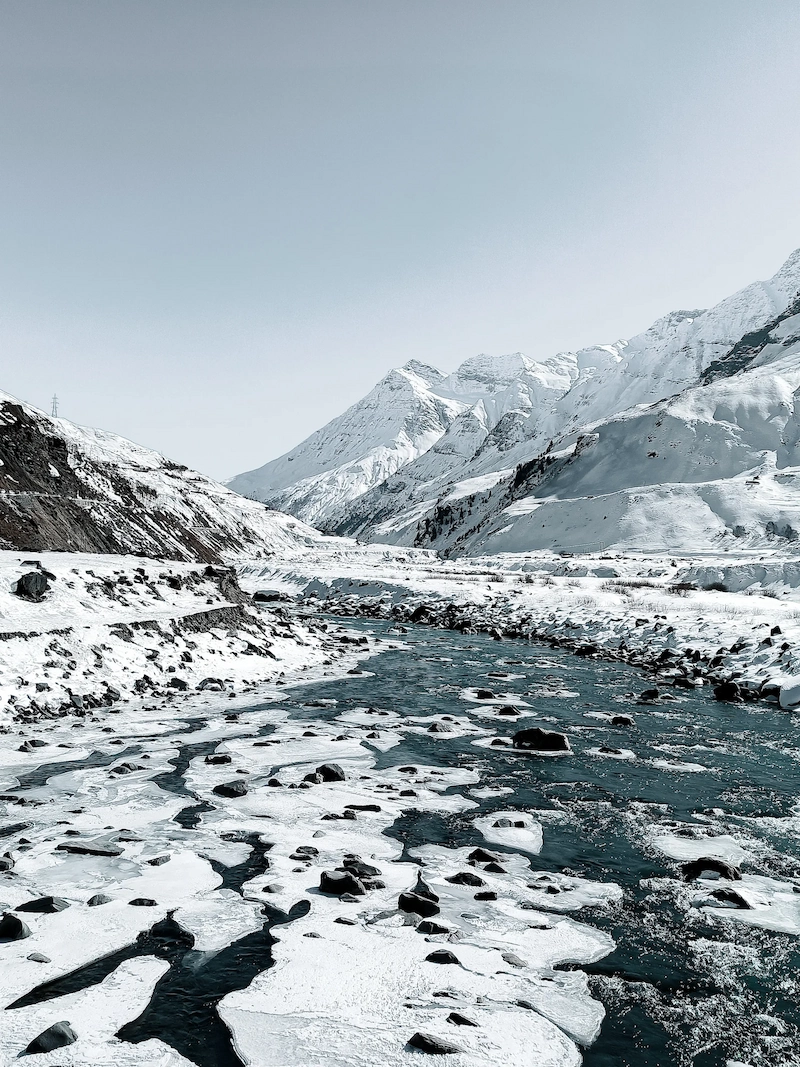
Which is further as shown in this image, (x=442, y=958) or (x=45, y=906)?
(x=45, y=906)

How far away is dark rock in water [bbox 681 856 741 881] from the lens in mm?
10359

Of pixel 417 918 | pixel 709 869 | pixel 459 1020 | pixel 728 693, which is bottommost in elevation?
pixel 728 693

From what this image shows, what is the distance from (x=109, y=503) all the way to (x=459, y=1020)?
388 ft

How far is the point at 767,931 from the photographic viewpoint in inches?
352

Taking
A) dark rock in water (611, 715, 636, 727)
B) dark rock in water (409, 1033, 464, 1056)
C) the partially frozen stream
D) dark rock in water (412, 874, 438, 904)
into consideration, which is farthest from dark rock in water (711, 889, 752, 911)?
dark rock in water (611, 715, 636, 727)

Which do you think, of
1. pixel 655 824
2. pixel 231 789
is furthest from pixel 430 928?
pixel 231 789

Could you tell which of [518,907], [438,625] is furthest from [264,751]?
[438,625]

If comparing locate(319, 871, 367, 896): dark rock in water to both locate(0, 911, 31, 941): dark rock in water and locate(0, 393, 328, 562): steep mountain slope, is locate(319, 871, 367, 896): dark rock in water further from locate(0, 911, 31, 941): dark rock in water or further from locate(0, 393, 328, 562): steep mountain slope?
locate(0, 393, 328, 562): steep mountain slope

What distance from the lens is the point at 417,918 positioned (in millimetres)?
8797

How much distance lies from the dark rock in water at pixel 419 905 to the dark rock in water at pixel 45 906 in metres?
4.35

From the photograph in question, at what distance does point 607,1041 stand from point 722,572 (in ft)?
198

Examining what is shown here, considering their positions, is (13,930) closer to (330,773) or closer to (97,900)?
(97,900)

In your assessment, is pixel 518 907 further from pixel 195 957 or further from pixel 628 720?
pixel 628 720

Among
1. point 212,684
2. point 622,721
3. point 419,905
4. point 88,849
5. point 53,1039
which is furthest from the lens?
point 212,684
